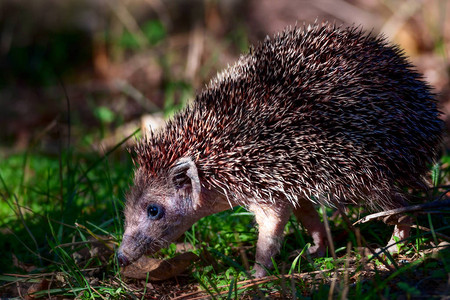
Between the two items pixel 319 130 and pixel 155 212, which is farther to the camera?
pixel 155 212

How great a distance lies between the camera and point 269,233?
4.11 m

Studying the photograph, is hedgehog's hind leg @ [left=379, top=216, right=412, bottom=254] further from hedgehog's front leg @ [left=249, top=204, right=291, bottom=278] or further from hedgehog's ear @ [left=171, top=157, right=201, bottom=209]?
hedgehog's ear @ [left=171, top=157, right=201, bottom=209]

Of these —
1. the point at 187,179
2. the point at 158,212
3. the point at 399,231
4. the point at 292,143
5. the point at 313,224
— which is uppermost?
the point at 292,143

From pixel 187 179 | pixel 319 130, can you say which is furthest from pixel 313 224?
pixel 187 179

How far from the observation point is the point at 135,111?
10250 mm

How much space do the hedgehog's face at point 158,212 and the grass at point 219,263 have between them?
0.24m

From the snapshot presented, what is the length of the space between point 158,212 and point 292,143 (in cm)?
129

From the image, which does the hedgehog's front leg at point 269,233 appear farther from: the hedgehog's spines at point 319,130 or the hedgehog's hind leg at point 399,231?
the hedgehog's hind leg at point 399,231

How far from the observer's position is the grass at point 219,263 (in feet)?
11.2

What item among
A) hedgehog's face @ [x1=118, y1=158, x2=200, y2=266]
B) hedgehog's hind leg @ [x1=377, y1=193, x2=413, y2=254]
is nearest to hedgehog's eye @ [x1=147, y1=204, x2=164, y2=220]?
hedgehog's face @ [x1=118, y1=158, x2=200, y2=266]

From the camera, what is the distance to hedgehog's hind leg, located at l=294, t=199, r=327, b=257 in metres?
4.45

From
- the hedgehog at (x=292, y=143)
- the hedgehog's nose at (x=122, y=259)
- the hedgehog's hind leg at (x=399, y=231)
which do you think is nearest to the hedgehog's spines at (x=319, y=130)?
the hedgehog at (x=292, y=143)

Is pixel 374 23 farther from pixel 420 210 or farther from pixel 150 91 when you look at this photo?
pixel 420 210

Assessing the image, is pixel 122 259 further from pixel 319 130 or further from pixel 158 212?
pixel 319 130
